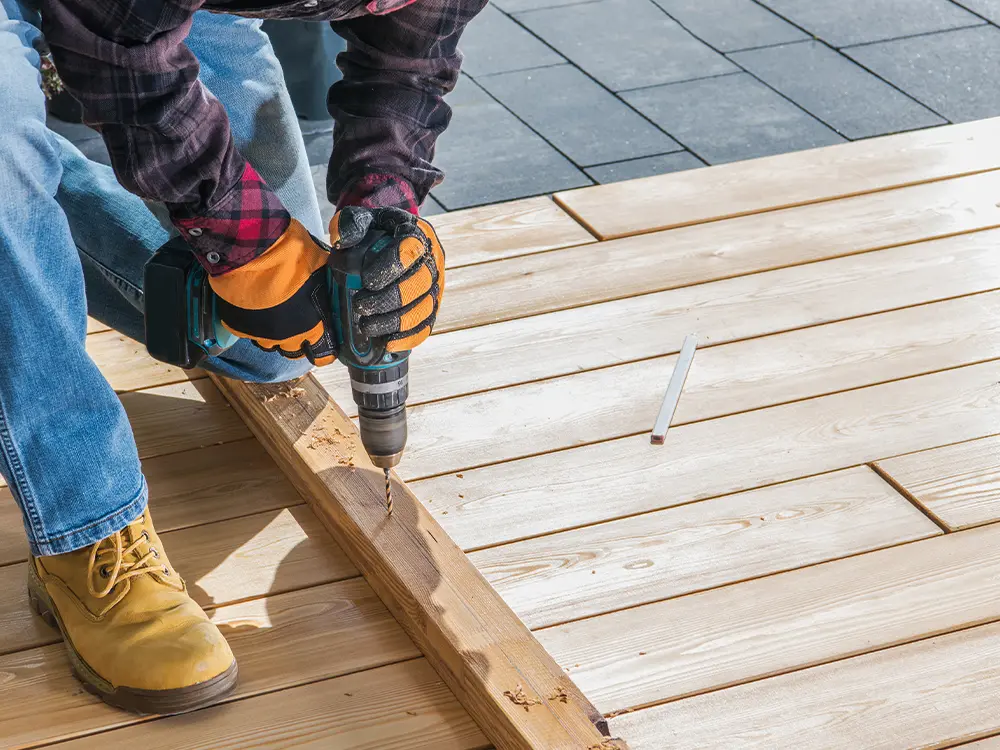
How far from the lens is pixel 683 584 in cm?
160

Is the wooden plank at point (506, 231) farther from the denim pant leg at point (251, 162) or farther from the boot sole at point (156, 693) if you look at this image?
the boot sole at point (156, 693)

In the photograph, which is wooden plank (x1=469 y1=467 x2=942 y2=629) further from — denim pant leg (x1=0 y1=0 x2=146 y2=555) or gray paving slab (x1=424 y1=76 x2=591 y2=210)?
gray paving slab (x1=424 y1=76 x2=591 y2=210)

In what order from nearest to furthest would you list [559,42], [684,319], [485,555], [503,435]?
[485,555] → [503,435] → [684,319] → [559,42]

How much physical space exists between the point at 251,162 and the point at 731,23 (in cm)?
221

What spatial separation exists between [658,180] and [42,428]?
5.04 ft

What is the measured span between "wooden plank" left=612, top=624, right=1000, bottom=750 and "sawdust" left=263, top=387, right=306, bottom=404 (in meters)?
0.73

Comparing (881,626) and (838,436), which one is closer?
(881,626)

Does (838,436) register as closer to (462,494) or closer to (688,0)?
(462,494)

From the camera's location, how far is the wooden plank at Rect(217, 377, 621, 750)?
53.4 inches

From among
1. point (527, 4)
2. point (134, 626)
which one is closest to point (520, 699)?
point (134, 626)

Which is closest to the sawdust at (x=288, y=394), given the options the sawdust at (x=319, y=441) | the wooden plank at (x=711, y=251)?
the sawdust at (x=319, y=441)

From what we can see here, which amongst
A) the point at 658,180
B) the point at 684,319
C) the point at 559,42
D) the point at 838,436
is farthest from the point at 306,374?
the point at 559,42

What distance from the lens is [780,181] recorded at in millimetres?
2562

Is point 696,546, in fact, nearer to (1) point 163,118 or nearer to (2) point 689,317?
(2) point 689,317
